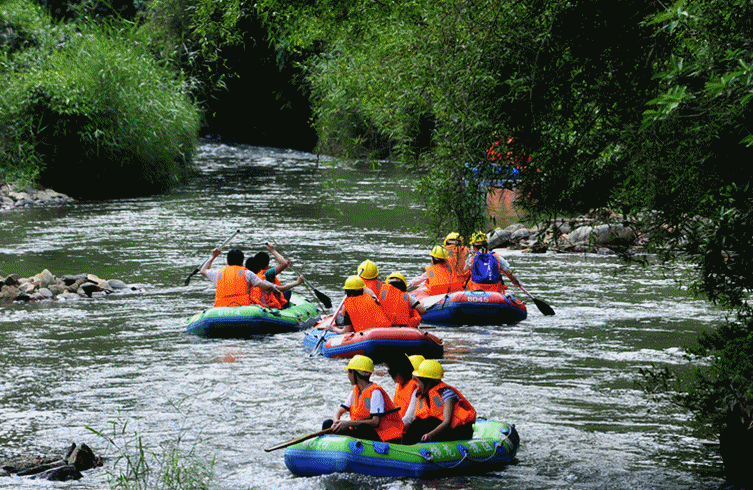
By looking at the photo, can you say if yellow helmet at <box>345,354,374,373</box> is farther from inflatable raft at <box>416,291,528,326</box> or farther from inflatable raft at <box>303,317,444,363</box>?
inflatable raft at <box>416,291,528,326</box>

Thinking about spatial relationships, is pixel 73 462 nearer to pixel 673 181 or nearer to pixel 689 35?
pixel 673 181

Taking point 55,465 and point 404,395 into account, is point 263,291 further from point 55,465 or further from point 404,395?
point 55,465

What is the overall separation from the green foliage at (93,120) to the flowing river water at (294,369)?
252 inches

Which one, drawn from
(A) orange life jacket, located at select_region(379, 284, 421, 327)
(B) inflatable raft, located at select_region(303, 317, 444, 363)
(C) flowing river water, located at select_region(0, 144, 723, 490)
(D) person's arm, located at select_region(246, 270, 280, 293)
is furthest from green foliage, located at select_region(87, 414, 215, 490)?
(D) person's arm, located at select_region(246, 270, 280, 293)

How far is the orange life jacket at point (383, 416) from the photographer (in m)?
7.45

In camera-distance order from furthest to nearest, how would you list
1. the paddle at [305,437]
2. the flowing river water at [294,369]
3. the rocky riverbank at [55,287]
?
the rocky riverbank at [55,287], the flowing river water at [294,369], the paddle at [305,437]

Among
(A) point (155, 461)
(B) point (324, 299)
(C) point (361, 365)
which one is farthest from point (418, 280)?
(A) point (155, 461)

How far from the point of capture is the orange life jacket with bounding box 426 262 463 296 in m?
13.8

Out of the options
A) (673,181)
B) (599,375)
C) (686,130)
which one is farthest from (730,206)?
(599,375)

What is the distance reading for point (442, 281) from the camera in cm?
1385

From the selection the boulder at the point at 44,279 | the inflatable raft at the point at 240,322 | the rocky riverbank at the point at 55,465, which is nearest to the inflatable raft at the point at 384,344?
the inflatable raft at the point at 240,322

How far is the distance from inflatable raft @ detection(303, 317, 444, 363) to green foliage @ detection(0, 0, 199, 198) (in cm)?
1647

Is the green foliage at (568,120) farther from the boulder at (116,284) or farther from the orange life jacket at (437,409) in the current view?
the boulder at (116,284)

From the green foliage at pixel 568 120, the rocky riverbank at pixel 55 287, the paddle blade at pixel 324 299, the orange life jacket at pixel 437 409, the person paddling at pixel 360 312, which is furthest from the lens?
the rocky riverbank at pixel 55 287
